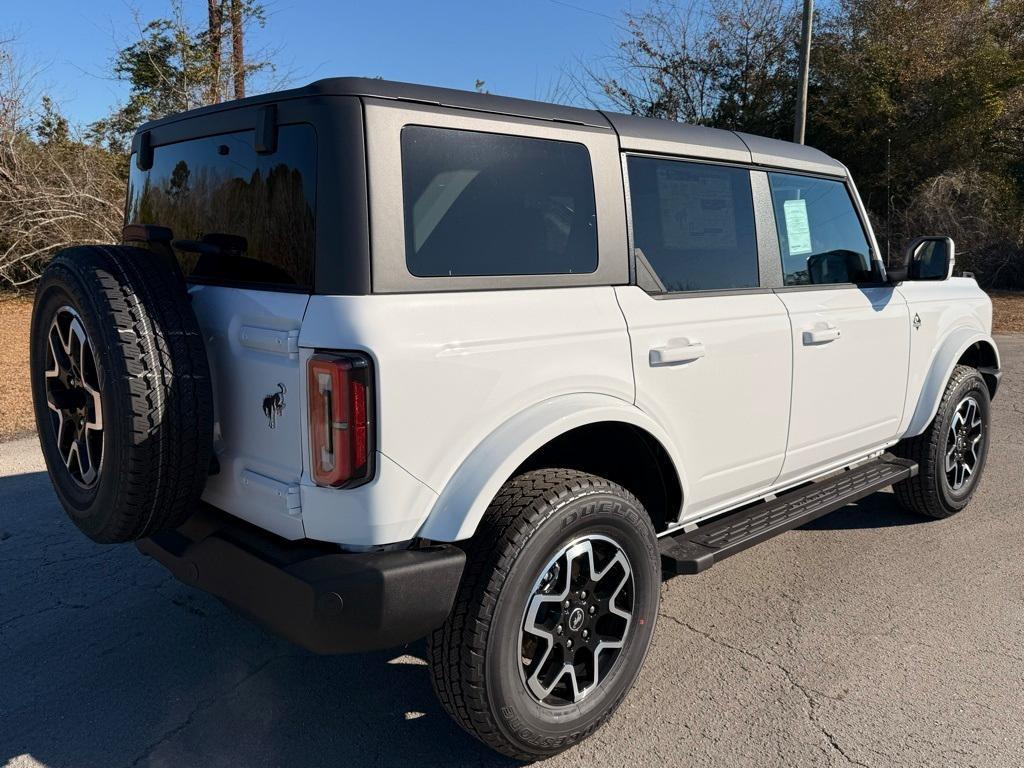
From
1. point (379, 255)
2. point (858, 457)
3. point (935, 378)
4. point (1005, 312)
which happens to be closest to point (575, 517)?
point (379, 255)

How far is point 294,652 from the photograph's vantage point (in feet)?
10.8

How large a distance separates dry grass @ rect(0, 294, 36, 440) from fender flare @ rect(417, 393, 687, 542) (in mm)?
5671

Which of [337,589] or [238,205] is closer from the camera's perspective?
[337,589]

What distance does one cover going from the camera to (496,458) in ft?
7.77

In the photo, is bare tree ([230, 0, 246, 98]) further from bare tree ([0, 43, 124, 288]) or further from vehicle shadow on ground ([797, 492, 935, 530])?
vehicle shadow on ground ([797, 492, 935, 530])

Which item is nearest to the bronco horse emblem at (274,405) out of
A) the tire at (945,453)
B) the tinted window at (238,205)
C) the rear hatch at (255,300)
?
the rear hatch at (255,300)

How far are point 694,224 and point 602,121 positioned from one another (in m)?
0.59

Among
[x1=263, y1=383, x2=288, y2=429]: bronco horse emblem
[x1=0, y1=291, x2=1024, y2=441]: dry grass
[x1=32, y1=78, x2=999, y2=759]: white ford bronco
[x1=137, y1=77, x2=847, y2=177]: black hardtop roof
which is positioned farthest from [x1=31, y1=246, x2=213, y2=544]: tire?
[x1=0, y1=291, x2=1024, y2=441]: dry grass

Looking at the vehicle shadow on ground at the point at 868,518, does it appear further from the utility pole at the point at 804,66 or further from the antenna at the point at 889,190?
the antenna at the point at 889,190

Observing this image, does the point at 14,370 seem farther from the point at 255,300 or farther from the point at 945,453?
the point at 945,453

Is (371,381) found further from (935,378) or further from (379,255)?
(935,378)

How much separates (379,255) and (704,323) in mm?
1364

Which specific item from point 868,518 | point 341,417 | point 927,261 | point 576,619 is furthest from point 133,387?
point 868,518

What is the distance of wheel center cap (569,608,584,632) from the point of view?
8.64ft
